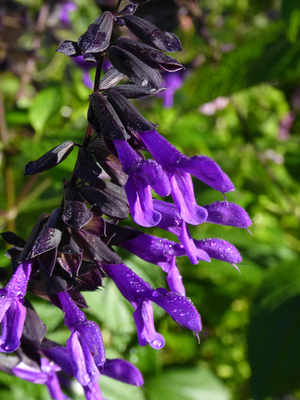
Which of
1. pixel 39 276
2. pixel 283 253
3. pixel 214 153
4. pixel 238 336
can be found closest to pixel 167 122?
pixel 214 153

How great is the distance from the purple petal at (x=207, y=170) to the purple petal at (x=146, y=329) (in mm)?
171

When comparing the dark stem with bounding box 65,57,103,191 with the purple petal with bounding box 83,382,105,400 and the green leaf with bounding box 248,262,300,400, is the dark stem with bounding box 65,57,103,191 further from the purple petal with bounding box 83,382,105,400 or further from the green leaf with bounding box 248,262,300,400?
the green leaf with bounding box 248,262,300,400

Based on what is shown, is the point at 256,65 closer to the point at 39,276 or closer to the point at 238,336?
the point at 39,276

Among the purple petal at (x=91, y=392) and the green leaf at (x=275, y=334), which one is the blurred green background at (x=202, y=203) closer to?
the green leaf at (x=275, y=334)

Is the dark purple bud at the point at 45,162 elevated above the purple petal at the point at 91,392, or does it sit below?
above

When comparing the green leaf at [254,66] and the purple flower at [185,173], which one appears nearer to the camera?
the purple flower at [185,173]

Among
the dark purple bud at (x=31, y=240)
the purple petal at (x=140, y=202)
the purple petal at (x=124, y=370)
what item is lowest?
the purple petal at (x=124, y=370)

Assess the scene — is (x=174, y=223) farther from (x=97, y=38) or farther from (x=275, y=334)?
(x=275, y=334)

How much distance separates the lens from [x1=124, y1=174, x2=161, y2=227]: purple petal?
1.36 feet

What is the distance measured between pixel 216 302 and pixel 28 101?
1147mm

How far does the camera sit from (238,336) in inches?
59.6

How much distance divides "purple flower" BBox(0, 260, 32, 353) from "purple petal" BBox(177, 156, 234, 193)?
Result: 0.24m

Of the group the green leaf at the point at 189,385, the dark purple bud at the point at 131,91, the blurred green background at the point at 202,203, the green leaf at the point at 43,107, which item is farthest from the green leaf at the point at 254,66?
the green leaf at the point at 189,385

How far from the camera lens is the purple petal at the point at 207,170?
Result: 436 mm
